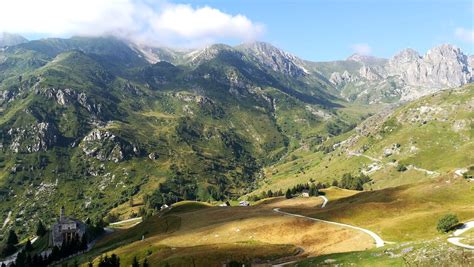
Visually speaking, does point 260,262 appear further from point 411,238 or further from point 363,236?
point 411,238

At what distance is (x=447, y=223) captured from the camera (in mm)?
94312

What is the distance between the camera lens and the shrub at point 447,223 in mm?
94000

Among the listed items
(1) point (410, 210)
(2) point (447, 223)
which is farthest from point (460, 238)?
(1) point (410, 210)

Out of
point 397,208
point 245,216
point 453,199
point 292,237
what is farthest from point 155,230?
point 453,199

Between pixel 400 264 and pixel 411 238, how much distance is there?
122 feet

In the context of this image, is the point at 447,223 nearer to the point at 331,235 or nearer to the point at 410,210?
the point at 331,235

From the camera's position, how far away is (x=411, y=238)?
97062mm

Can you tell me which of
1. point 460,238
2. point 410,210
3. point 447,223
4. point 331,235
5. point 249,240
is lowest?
point 249,240

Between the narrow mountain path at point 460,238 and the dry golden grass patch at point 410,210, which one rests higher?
the narrow mountain path at point 460,238

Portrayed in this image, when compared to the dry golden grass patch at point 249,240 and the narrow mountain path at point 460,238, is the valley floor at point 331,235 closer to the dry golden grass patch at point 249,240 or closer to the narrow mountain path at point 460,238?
the dry golden grass patch at point 249,240

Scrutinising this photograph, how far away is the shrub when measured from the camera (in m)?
94.0

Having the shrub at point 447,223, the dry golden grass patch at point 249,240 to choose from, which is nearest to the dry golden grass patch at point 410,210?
the shrub at point 447,223

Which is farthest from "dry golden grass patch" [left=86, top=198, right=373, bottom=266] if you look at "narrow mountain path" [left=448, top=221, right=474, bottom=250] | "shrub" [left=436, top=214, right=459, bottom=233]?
"narrow mountain path" [left=448, top=221, right=474, bottom=250]

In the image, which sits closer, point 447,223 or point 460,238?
point 460,238
